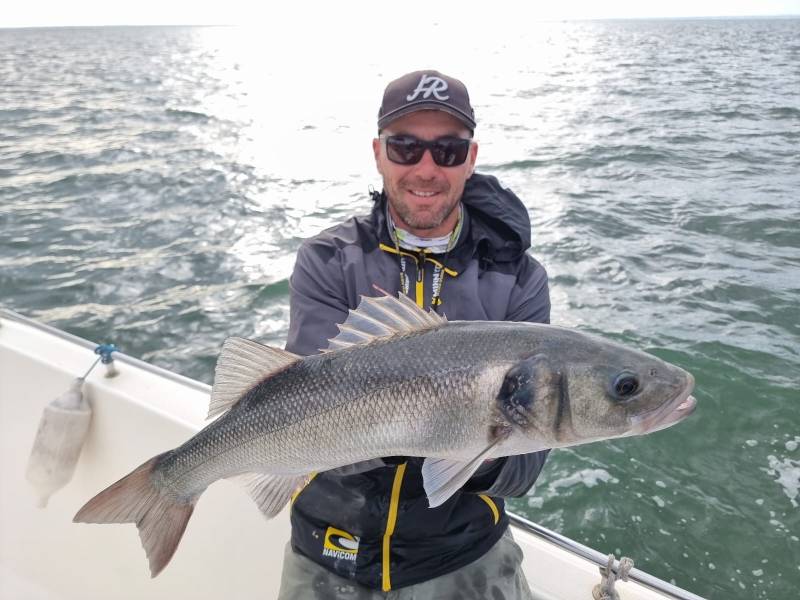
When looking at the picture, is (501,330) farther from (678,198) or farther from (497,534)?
(678,198)

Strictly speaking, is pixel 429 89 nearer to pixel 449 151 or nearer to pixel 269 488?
pixel 449 151

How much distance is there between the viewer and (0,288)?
898 centimetres

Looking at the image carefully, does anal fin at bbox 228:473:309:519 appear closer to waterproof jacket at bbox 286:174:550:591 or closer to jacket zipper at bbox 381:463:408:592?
waterproof jacket at bbox 286:174:550:591

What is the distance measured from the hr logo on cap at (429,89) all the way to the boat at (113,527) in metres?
2.39

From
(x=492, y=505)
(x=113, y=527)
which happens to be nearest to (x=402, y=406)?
(x=492, y=505)

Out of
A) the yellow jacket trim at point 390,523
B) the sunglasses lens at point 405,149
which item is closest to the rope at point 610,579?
the yellow jacket trim at point 390,523

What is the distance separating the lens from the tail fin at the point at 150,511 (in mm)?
2434

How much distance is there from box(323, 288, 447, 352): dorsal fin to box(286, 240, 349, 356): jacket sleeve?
0.54 meters

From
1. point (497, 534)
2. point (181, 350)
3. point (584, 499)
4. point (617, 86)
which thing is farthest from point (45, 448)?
point (617, 86)

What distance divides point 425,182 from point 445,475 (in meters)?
1.68

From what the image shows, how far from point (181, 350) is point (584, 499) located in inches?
198

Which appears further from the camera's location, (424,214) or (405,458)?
(424,214)

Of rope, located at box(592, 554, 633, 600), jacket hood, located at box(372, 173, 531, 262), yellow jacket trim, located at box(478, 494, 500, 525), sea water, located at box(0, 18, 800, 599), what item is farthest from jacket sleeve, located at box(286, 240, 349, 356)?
sea water, located at box(0, 18, 800, 599)

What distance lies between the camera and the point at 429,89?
3.30m
